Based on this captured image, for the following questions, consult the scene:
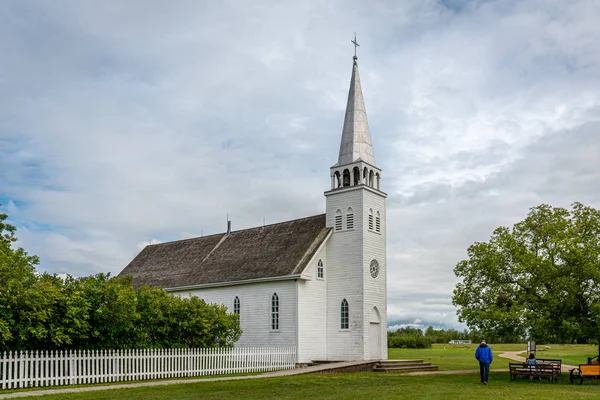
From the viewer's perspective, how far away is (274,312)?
119 ft

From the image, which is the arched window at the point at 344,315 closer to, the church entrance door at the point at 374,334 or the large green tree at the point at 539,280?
the church entrance door at the point at 374,334

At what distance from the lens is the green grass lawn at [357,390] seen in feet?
59.3

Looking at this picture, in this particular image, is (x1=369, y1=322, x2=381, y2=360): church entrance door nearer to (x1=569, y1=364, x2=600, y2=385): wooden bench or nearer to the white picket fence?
the white picket fence

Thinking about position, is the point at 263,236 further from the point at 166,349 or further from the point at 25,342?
the point at 25,342

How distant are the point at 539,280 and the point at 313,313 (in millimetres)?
14223

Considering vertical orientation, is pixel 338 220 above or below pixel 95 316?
above

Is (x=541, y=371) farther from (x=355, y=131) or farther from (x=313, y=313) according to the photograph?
(x=355, y=131)

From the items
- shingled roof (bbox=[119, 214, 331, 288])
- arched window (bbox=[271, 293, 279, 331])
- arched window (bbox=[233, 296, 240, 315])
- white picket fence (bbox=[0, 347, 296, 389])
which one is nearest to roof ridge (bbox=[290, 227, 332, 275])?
shingled roof (bbox=[119, 214, 331, 288])

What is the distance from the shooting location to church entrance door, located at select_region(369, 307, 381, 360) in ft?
117

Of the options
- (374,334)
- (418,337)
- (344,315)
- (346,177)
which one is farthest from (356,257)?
(418,337)

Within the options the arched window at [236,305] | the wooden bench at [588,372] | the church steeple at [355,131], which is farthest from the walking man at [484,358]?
the arched window at [236,305]

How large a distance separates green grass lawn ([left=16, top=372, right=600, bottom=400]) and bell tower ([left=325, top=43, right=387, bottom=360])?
34.5ft

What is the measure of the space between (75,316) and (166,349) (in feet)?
17.2

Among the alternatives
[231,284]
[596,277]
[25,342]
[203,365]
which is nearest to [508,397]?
[596,277]
